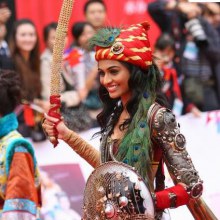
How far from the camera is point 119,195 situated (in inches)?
154

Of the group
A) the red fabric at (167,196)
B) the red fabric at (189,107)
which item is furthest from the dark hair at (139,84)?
the red fabric at (189,107)

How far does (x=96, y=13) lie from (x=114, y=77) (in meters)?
4.53

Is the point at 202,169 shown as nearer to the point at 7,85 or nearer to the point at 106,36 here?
the point at 7,85

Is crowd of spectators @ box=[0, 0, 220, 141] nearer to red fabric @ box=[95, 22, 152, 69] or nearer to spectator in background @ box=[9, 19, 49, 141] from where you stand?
spectator in background @ box=[9, 19, 49, 141]

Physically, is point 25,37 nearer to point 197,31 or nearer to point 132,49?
point 197,31

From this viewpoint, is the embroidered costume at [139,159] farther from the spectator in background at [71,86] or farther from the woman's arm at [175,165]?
the spectator in background at [71,86]

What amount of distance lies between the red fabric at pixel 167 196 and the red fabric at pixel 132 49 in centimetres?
64

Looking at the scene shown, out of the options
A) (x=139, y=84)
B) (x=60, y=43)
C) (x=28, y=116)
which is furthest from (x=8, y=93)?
(x=28, y=116)

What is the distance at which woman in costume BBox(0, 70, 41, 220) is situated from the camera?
4582mm

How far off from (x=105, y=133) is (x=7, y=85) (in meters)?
0.86

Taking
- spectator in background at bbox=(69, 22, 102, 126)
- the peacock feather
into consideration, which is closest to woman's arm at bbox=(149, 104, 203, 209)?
the peacock feather

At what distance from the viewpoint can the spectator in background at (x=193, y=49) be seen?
27.1ft

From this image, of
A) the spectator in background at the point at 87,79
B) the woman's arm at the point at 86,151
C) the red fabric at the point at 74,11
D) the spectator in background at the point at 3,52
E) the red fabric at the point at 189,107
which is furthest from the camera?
the red fabric at the point at 74,11

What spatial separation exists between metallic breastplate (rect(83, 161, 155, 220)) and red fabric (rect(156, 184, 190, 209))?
43 millimetres
